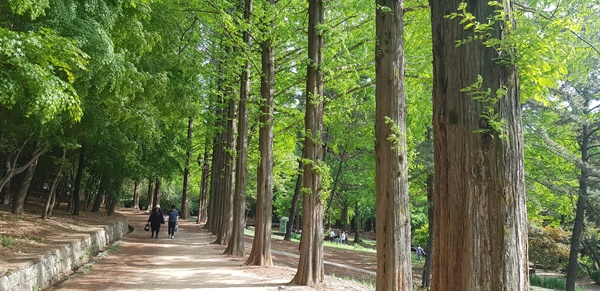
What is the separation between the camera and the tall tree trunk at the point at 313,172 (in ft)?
31.0

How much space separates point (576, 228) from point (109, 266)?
19.5 meters

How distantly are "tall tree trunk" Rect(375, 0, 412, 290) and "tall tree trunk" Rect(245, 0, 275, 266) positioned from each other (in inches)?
241

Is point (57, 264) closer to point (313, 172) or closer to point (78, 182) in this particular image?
point (313, 172)

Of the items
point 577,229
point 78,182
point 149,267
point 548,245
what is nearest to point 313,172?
point 149,267

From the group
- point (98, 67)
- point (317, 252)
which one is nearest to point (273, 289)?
point (317, 252)

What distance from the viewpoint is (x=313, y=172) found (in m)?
9.76

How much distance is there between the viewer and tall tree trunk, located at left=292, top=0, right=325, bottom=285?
9.45m

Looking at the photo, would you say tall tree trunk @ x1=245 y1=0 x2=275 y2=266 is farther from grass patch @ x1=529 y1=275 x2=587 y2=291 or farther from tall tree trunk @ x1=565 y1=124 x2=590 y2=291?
grass patch @ x1=529 y1=275 x2=587 y2=291

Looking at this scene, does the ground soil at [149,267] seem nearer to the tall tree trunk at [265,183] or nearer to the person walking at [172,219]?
the tall tree trunk at [265,183]

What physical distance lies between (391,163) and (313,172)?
12.9ft

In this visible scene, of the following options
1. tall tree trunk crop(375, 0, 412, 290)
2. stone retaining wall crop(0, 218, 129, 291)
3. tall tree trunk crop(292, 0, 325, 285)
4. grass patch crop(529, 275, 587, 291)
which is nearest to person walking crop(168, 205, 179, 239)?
stone retaining wall crop(0, 218, 129, 291)

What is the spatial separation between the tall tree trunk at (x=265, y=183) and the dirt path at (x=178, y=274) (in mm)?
531

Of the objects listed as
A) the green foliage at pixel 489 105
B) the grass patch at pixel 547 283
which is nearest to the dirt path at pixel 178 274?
the green foliage at pixel 489 105

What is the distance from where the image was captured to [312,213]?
9.70 meters
